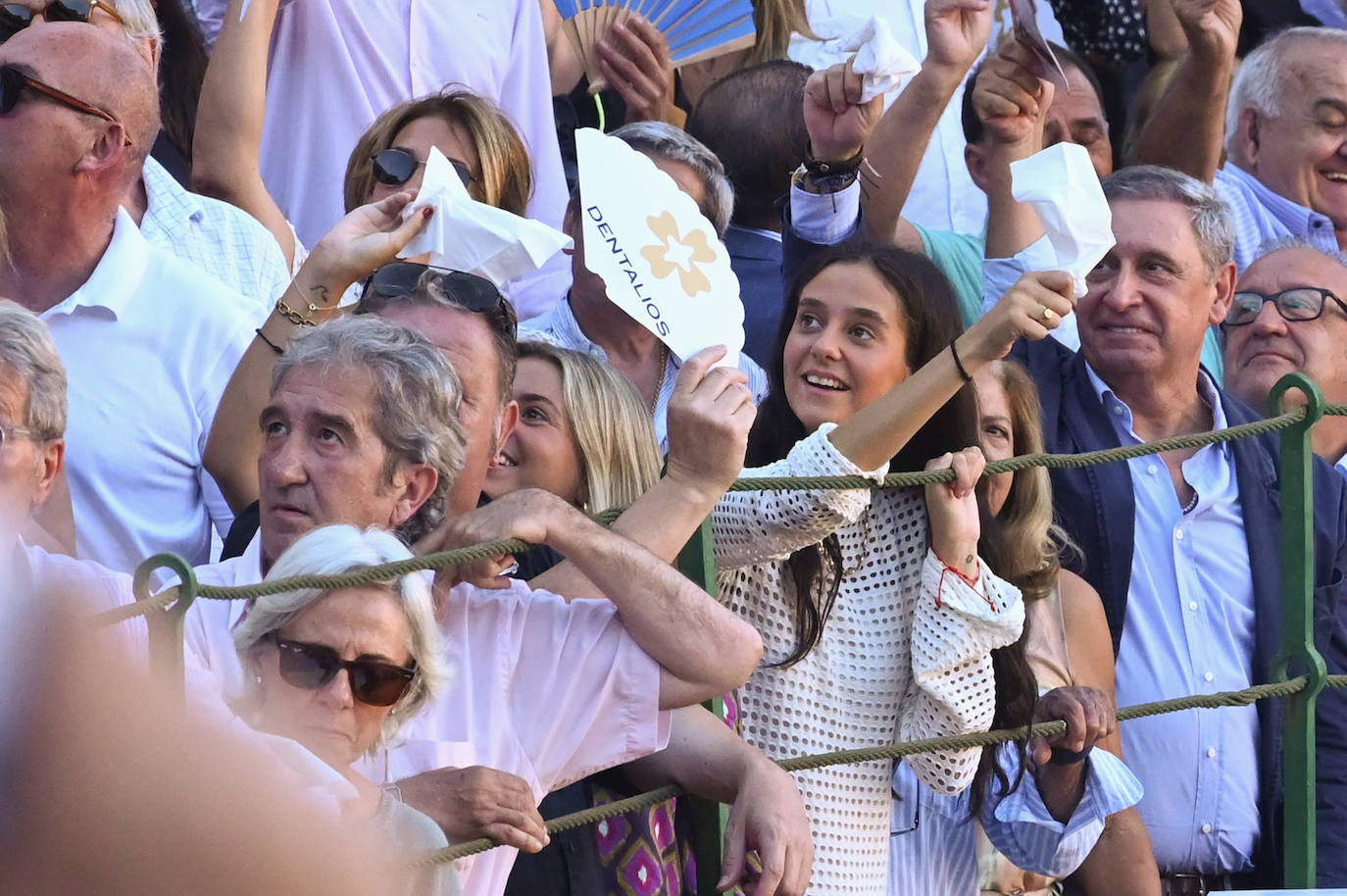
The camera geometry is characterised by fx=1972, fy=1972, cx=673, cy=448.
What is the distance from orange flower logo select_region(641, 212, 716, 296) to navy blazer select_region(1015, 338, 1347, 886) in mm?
1119

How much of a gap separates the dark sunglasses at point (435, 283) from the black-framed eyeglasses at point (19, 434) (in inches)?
24.1

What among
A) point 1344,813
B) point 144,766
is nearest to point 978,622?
point 1344,813

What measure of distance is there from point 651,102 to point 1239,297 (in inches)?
54.2

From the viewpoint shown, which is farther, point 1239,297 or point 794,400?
point 1239,297

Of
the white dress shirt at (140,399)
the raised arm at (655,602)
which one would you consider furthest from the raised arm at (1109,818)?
the white dress shirt at (140,399)

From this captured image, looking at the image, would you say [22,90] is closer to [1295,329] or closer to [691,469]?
[691,469]

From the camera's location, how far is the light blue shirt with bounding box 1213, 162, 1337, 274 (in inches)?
197

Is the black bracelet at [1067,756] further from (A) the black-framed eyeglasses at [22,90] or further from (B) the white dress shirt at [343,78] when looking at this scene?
(A) the black-framed eyeglasses at [22,90]

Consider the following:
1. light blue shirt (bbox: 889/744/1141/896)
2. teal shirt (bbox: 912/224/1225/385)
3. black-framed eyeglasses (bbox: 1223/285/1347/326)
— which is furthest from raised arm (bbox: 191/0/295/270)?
black-framed eyeglasses (bbox: 1223/285/1347/326)

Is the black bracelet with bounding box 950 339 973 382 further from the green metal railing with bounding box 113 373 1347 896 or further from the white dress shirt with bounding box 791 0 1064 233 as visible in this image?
A: the white dress shirt with bounding box 791 0 1064 233

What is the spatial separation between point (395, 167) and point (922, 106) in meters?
1.02

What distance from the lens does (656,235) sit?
9.14 feet

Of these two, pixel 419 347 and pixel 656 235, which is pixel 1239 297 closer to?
pixel 656 235

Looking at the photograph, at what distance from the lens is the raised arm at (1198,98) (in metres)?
4.65
